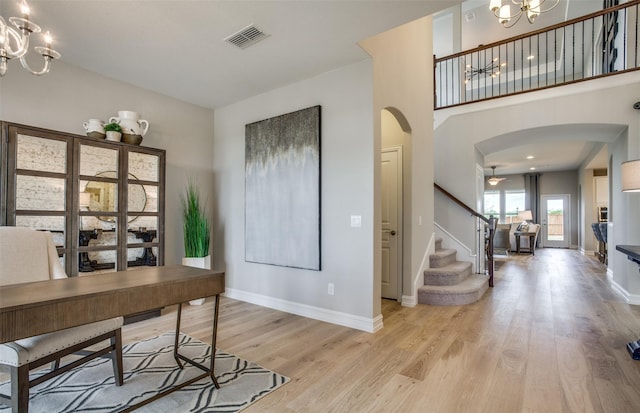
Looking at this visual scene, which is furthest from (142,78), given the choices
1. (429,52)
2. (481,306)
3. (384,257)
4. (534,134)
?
(534,134)

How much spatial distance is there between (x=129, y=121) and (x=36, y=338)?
2.50 metres

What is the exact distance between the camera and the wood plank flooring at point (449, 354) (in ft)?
6.24

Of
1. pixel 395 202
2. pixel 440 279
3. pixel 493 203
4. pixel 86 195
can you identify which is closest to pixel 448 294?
pixel 440 279

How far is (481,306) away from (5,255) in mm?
4598

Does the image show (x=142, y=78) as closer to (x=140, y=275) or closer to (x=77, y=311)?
(x=140, y=275)

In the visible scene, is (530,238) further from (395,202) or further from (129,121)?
(129,121)

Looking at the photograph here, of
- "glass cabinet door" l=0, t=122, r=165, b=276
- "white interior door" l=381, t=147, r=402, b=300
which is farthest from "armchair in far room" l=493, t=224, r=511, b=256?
"glass cabinet door" l=0, t=122, r=165, b=276

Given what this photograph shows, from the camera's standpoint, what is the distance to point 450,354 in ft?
8.34

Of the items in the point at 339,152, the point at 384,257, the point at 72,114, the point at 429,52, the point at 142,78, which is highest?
the point at 429,52

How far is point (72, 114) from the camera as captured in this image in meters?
3.25

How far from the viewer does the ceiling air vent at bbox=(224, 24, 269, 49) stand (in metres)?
2.62

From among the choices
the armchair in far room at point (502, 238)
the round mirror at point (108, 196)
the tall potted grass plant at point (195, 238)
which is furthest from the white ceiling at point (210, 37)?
the armchair in far room at point (502, 238)

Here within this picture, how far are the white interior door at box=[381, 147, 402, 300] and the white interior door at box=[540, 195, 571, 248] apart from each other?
10.4 m

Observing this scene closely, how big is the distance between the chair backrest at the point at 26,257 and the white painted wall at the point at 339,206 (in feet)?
7.20
